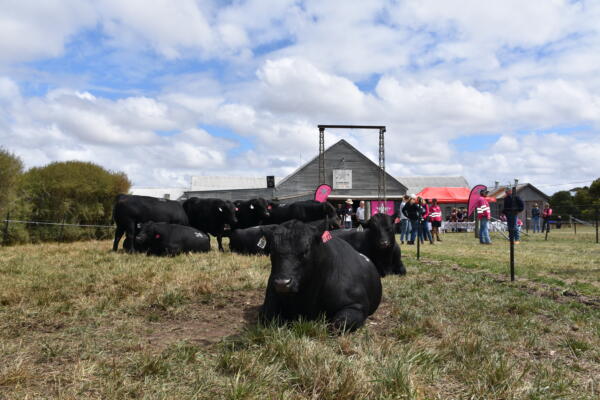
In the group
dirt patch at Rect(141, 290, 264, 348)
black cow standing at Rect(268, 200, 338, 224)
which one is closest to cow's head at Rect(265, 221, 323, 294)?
dirt patch at Rect(141, 290, 264, 348)

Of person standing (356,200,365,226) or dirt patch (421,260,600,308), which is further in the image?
person standing (356,200,365,226)

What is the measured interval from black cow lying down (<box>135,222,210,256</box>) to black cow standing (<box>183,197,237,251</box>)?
2949 mm

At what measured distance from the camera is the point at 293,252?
4352 millimetres

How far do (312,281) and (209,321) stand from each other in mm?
1374

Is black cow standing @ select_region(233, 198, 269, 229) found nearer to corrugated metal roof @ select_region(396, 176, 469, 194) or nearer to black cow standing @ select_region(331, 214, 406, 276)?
black cow standing @ select_region(331, 214, 406, 276)

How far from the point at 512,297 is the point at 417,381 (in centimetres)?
405

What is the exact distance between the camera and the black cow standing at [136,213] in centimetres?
1287

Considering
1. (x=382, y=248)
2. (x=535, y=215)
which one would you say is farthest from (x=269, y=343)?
(x=535, y=215)

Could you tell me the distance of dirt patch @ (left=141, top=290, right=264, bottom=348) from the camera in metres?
4.41

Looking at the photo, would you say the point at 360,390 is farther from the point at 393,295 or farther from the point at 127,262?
the point at 127,262

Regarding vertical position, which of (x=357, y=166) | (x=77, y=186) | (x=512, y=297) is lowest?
(x=512, y=297)

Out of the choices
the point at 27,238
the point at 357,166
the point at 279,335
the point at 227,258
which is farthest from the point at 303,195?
the point at 279,335

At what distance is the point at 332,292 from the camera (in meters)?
4.70

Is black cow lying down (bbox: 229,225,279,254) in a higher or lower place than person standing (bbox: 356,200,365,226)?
lower
